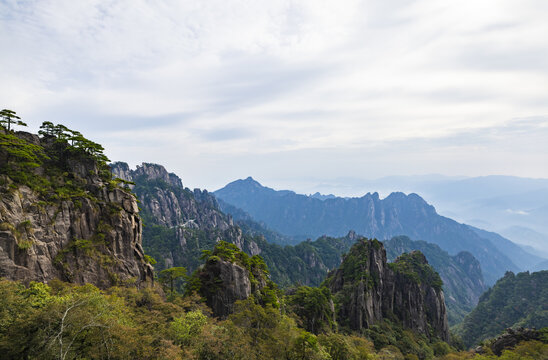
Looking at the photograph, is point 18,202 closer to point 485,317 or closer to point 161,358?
point 161,358

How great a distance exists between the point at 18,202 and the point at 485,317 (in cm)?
18269

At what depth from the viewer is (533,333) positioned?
50.6m

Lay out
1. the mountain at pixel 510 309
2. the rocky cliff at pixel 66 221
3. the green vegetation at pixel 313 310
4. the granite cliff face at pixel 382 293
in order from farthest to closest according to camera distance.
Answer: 1. the mountain at pixel 510 309
2. the granite cliff face at pixel 382 293
3. the green vegetation at pixel 313 310
4. the rocky cliff at pixel 66 221

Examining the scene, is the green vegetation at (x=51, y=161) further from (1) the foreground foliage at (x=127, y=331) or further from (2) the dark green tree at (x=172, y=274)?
(2) the dark green tree at (x=172, y=274)

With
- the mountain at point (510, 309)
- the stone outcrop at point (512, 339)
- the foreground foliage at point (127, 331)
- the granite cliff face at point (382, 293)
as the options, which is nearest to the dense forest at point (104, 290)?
the foreground foliage at point (127, 331)

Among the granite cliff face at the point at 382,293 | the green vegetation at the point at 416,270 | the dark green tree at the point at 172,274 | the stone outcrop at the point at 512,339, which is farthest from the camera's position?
the green vegetation at the point at 416,270

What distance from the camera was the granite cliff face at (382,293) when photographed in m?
68.4

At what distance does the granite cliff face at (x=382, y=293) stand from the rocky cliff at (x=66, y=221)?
172 feet

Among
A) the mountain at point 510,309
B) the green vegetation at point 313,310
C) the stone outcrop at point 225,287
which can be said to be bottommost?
the mountain at point 510,309

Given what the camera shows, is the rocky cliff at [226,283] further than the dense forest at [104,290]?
Yes

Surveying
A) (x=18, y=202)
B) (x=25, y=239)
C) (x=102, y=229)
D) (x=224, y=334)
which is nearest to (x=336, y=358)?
(x=224, y=334)

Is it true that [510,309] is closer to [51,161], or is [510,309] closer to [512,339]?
[512,339]

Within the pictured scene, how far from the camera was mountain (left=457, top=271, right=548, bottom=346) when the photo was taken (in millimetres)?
112062

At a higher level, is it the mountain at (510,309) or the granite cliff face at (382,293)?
the granite cliff face at (382,293)
